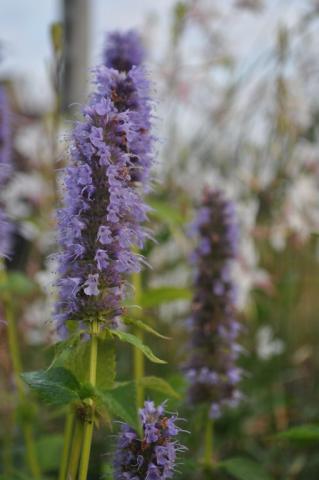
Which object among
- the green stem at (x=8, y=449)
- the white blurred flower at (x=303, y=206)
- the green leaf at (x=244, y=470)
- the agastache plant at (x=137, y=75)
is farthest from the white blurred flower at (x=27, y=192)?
the green leaf at (x=244, y=470)

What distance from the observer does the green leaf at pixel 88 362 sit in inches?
61.1

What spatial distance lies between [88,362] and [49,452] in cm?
98

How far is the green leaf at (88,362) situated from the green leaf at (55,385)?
0.13ft

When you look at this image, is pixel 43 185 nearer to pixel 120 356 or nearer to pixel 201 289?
pixel 120 356

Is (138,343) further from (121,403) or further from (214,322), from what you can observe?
(214,322)

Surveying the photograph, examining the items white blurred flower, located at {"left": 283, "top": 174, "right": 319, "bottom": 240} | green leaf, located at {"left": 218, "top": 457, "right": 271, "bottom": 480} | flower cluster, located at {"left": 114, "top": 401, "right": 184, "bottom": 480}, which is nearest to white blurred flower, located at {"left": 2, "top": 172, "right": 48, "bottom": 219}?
white blurred flower, located at {"left": 283, "top": 174, "right": 319, "bottom": 240}

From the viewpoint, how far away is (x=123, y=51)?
190cm

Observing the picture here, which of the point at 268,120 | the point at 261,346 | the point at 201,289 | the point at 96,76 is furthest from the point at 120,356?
the point at 96,76

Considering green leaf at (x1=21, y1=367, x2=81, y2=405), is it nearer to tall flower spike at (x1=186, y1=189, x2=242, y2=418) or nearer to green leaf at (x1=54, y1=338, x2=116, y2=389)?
green leaf at (x1=54, y1=338, x2=116, y2=389)

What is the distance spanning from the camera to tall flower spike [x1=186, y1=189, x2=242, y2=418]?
7.56 ft

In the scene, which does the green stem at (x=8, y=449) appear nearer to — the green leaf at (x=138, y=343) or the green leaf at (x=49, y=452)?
the green leaf at (x=49, y=452)

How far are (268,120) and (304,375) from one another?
1348mm

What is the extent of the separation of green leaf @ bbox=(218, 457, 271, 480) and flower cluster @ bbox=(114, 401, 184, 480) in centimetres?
59

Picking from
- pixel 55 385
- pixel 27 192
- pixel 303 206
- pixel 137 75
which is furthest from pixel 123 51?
pixel 27 192
